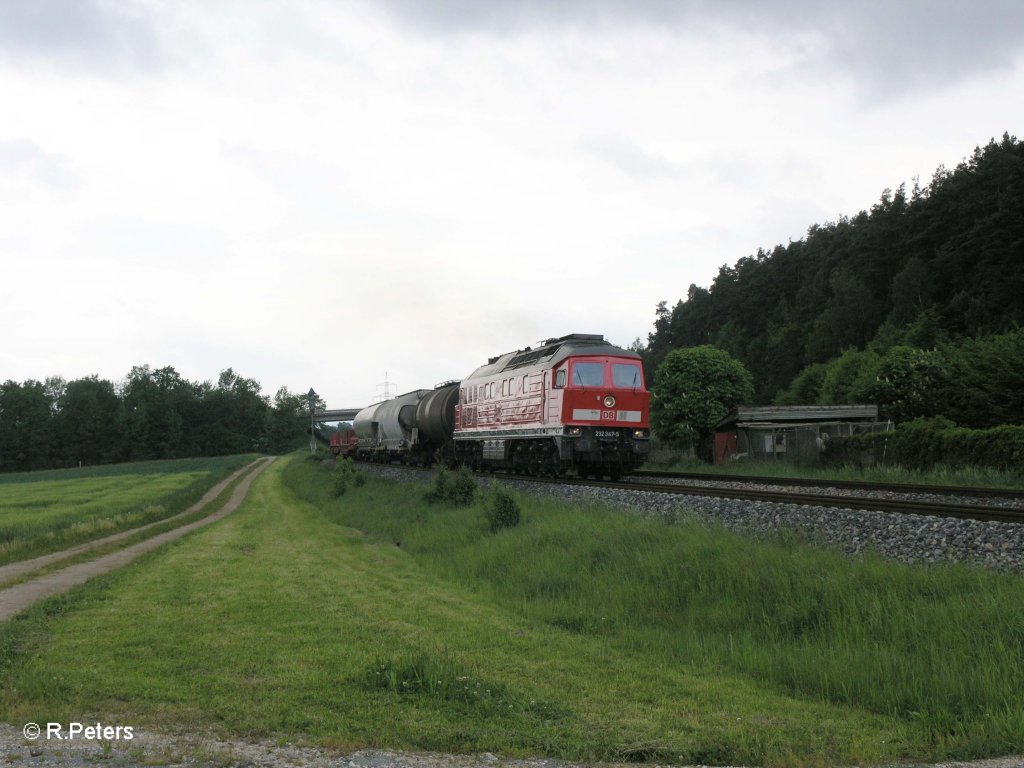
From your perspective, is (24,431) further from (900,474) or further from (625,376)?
(900,474)

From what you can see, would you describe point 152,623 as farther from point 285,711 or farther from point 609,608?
point 609,608

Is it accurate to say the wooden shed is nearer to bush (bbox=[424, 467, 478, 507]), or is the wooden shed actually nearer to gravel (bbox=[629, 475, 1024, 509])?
gravel (bbox=[629, 475, 1024, 509])

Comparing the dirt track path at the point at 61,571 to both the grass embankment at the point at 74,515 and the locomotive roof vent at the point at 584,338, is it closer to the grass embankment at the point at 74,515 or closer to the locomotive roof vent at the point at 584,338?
the grass embankment at the point at 74,515

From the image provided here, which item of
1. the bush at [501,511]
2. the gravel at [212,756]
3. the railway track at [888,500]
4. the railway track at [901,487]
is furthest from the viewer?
the bush at [501,511]

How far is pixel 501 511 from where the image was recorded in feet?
59.8

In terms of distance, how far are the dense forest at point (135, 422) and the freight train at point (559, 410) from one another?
401 feet

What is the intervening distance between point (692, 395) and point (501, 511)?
43886 millimetres

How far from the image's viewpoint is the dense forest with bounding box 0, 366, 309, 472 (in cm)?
13475

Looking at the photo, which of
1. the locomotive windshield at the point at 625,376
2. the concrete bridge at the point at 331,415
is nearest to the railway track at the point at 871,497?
the locomotive windshield at the point at 625,376

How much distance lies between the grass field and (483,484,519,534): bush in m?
3.73

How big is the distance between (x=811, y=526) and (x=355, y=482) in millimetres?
26022

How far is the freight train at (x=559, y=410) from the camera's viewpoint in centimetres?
2519

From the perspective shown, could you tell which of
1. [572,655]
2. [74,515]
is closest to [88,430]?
[74,515]

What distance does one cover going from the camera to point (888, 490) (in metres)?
20.2
